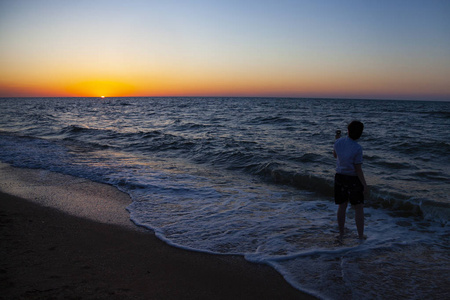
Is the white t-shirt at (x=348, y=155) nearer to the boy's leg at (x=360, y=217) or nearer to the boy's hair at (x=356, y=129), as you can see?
the boy's hair at (x=356, y=129)

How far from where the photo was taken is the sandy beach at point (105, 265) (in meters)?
3.09

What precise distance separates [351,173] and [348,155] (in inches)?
11.4

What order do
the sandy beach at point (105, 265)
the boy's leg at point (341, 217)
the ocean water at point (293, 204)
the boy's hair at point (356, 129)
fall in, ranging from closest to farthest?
the sandy beach at point (105, 265), the ocean water at point (293, 204), the boy's hair at point (356, 129), the boy's leg at point (341, 217)

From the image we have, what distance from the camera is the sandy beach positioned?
3090mm

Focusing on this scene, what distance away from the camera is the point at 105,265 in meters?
3.61

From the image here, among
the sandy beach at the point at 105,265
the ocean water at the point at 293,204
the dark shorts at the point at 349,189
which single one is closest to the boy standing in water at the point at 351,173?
the dark shorts at the point at 349,189

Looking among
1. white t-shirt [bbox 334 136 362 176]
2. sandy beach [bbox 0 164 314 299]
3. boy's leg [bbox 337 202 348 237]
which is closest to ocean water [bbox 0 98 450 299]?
boy's leg [bbox 337 202 348 237]

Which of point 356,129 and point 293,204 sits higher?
point 356,129

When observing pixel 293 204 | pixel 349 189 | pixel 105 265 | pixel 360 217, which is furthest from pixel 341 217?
pixel 105 265

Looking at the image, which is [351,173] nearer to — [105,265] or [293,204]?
[293,204]

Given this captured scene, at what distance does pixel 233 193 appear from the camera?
288 inches

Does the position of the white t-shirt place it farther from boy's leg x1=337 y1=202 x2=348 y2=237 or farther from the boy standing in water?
boy's leg x1=337 y1=202 x2=348 y2=237

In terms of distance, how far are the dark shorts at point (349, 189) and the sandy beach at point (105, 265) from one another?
1664 millimetres

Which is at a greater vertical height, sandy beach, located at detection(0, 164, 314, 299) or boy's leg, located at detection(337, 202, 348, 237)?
boy's leg, located at detection(337, 202, 348, 237)
